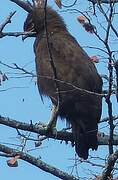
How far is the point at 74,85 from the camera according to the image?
588 cm

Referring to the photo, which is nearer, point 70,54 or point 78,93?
point 78,93

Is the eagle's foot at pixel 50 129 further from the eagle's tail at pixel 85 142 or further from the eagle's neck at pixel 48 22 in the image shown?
the eagle's neck at pixel 48 22

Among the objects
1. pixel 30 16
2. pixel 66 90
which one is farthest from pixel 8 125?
pixel 30 16

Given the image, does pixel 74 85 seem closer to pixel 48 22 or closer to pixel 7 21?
pixel 7 21

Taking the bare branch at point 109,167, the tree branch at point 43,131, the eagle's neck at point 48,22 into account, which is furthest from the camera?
the eagle's neck at point 48,22

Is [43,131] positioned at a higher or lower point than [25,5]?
lower

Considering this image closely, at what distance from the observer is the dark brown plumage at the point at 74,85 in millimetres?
5723

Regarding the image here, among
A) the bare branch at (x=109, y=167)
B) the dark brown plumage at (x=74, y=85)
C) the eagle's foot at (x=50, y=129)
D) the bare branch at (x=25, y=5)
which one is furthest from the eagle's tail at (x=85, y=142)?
the bare branch at (x=25, y=5)

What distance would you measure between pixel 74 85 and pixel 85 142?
23.6 inches

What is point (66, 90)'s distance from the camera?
18.7ft

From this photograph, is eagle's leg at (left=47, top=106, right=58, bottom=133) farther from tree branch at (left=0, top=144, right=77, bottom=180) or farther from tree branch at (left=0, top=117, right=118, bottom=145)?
tree branch at (left=0, top=144, right=77, bottom=180)

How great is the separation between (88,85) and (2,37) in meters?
1.05

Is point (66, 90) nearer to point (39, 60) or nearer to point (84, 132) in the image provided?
point (84, 132)

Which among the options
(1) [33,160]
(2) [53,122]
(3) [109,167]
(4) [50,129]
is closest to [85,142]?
(4) [50,129]
